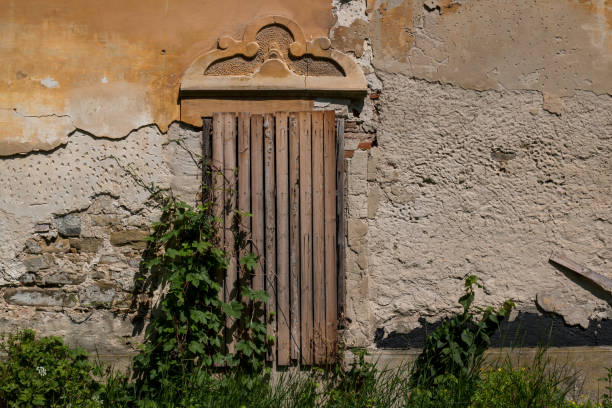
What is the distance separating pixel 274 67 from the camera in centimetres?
355

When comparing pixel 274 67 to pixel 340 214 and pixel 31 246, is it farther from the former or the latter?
pixel 31 246

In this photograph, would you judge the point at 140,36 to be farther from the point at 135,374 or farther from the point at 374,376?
the point at 374,376

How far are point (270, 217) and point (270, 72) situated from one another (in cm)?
96

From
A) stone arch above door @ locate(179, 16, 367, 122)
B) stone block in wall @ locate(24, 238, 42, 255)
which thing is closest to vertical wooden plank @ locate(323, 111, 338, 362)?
stone arch above door @ locate(179, 16, 367, 122)

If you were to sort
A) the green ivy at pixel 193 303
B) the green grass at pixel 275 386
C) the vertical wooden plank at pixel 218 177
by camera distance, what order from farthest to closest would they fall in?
the vertical wooden plank at pixel 218 177 → the green ivy at pixel 193 303 → the green grass at pixel 275 386

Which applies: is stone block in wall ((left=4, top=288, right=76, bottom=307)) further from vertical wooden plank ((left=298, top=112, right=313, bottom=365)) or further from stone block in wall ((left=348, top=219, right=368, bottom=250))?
stone block in wall ((left=348, top=219, right=368, bottom=250))

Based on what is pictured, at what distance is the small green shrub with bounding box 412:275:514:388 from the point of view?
135 inches

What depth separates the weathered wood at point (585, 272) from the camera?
3.62 meters

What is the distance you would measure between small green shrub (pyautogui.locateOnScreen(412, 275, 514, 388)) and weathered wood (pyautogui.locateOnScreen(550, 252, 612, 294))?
0.44 metres

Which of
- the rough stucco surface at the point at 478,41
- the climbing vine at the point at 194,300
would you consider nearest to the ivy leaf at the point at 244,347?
the climbing vine at the point at 194,300

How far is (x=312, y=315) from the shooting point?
3.54 metres

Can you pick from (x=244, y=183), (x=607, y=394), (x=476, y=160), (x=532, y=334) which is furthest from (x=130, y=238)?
(x=607, y=394)

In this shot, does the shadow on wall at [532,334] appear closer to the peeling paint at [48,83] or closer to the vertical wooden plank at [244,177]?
the vertical wooden plank at [244,177]

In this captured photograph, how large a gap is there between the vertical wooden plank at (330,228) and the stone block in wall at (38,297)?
1679mm
